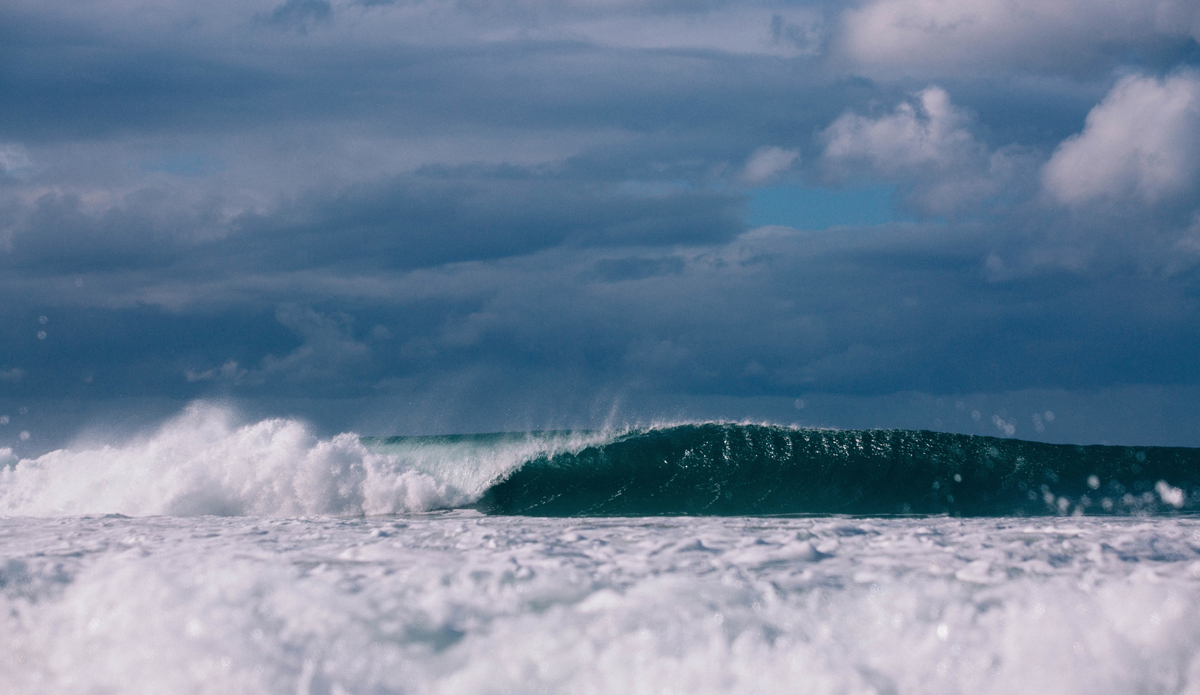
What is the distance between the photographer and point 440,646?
4.15 metres

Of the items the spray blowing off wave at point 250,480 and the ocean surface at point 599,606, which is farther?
the spray blowing off wave at point 250,480

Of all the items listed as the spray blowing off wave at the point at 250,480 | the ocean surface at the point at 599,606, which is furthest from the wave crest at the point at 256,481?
the ocean surface at the point at 599,606

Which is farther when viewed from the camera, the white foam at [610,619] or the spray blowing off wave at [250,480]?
the spray blowing off wave at [250,480]

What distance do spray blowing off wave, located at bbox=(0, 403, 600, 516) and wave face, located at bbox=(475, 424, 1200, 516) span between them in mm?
1207

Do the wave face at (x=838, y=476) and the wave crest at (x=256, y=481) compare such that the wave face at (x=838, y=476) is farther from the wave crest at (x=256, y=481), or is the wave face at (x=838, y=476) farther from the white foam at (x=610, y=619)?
the white foam at (x=610, y=619)

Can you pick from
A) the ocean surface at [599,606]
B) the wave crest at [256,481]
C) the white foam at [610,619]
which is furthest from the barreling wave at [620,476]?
the white foam at [610,619]

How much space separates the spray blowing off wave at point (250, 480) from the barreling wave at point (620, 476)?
0.03 metres

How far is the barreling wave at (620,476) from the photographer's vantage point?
13898 mm

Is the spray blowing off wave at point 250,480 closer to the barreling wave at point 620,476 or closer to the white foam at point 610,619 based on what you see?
the barreling wave at point 620,476

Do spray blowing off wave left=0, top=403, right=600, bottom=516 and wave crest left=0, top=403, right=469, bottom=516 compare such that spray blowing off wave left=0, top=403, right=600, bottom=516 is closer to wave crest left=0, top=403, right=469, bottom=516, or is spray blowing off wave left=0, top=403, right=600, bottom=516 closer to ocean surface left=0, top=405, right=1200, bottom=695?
wave crest left=0, top=403, right=469, bottom=516

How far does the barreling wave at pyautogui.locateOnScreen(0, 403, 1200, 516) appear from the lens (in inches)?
547

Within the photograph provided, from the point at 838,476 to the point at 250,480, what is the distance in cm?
1005

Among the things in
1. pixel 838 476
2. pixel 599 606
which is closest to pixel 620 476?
pixel 838 476

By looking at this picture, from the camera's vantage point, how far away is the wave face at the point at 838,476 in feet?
46.9
